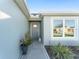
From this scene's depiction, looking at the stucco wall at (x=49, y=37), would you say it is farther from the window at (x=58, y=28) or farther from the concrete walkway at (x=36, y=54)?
the concrete walkway at (x=36, y=54)

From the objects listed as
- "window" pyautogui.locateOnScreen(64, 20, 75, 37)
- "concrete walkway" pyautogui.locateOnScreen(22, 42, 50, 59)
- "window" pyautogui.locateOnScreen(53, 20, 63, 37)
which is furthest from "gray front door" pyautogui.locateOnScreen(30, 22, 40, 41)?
"concrete walkway" pyautogui.locateOnScreen(22, 42, 50, 59)

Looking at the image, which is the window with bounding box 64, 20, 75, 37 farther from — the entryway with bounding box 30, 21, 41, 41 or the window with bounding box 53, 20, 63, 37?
the entryway with bounding box 30, 21, 41, 41

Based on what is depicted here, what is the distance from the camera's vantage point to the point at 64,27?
1289cm

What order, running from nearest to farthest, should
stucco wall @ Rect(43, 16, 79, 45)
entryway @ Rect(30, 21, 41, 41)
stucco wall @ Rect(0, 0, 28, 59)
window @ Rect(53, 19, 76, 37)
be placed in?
stucco wall @ Rect(0, 0, 28, 59) < stucco wall @ Rect(43, 16, 79, 45) < window @ Rect(53, 19, 76, 37) < entryway @ Rect(30, 21, 41, 41)

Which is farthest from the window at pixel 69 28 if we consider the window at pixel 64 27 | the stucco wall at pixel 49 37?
the stucco wall at pixel 49 37

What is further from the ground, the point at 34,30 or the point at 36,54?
the point at 34,30

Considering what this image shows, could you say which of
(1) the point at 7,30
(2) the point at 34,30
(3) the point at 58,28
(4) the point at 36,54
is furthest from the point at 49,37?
(1) the point at 7,30

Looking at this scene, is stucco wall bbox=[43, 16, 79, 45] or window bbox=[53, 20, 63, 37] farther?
window bbox=[53, 20, 63, 37]

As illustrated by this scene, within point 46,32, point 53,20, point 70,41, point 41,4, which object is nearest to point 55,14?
point 53,20

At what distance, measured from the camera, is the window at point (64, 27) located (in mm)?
12805

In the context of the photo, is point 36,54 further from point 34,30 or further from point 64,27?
point 34,30

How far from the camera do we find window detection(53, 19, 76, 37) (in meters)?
12.8

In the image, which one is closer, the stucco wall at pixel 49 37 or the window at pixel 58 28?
the stucco wall at pixel 49 37

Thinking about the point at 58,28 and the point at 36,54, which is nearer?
the point at 36,54
